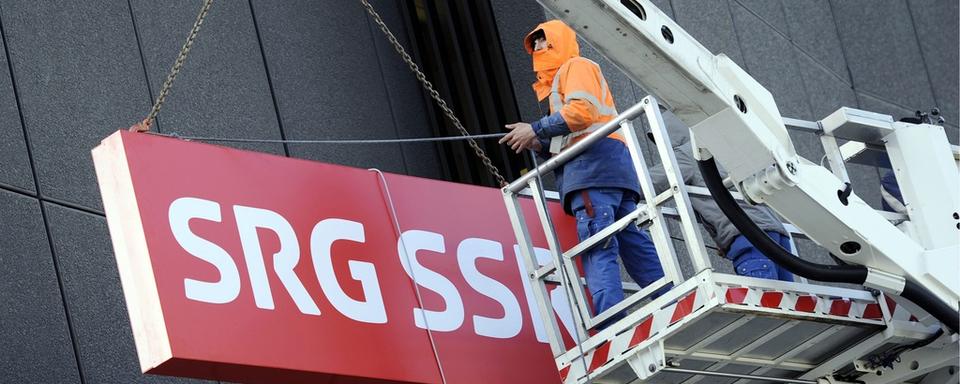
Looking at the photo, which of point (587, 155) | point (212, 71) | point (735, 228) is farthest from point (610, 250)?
point (212, 71)

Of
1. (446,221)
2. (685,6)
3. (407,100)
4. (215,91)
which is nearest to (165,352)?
(446,221)

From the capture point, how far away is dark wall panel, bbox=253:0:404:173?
1226cm

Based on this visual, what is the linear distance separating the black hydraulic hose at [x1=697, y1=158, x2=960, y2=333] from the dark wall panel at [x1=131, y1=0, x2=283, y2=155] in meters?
4.42

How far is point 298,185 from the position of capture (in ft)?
28.9

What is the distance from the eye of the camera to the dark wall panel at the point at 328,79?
12258 mm

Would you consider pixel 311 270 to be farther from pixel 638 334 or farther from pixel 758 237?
pixel 758 237

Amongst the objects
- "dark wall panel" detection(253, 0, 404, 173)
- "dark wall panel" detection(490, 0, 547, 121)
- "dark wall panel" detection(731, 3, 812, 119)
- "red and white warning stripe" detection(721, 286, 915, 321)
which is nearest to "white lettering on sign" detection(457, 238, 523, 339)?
"red and white warning stripe" detection(721, 286, 915, 321)

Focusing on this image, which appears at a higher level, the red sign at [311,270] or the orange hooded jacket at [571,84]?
the orange hooded jacket at [571,84]

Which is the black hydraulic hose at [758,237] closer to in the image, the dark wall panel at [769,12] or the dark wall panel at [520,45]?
the dark wall panel at [520,45]

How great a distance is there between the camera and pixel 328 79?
12.7 metres

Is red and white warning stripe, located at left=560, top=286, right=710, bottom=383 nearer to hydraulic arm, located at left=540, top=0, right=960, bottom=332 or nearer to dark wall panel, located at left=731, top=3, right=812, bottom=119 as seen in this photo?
hydraulic arm, located at left=540, top=0, right=960, bottom=332

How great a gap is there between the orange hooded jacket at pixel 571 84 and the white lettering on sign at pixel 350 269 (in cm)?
101

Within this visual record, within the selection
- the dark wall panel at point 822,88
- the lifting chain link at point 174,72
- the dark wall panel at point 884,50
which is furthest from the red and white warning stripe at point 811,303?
the dark wall panel at point 884,50

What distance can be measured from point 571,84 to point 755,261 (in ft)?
5.28
